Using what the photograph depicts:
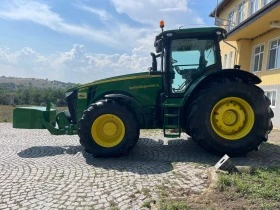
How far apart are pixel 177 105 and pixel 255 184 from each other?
2.52 m

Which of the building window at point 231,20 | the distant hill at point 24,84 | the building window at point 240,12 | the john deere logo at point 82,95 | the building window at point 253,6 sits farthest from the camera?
the distant hill at point 24,84

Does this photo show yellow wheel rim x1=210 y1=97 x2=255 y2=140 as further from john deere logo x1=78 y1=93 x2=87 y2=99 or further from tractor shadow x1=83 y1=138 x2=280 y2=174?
john deere logo x1=78 y1=93 x2=87 y2=99

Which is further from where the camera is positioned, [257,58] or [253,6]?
[253,6]

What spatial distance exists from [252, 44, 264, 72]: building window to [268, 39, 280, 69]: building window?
1211 millimetres

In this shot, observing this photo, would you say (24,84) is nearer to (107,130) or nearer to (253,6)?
(253,6)

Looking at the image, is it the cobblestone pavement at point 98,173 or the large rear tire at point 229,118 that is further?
the large rear tire at point 229,118

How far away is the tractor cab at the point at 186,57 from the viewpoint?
6348mm

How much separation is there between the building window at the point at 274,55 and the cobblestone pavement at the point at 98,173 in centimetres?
695

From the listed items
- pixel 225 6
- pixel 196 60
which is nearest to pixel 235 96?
pixel 196 60

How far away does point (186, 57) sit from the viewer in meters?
6.45

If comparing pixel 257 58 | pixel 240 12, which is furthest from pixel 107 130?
pixel 240 12

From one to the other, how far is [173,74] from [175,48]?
584 mm

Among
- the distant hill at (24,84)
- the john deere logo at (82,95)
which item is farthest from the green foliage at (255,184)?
the distant hill at (24,84)

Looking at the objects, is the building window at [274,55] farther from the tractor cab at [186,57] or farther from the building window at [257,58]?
the tractor cab at [186,57]
